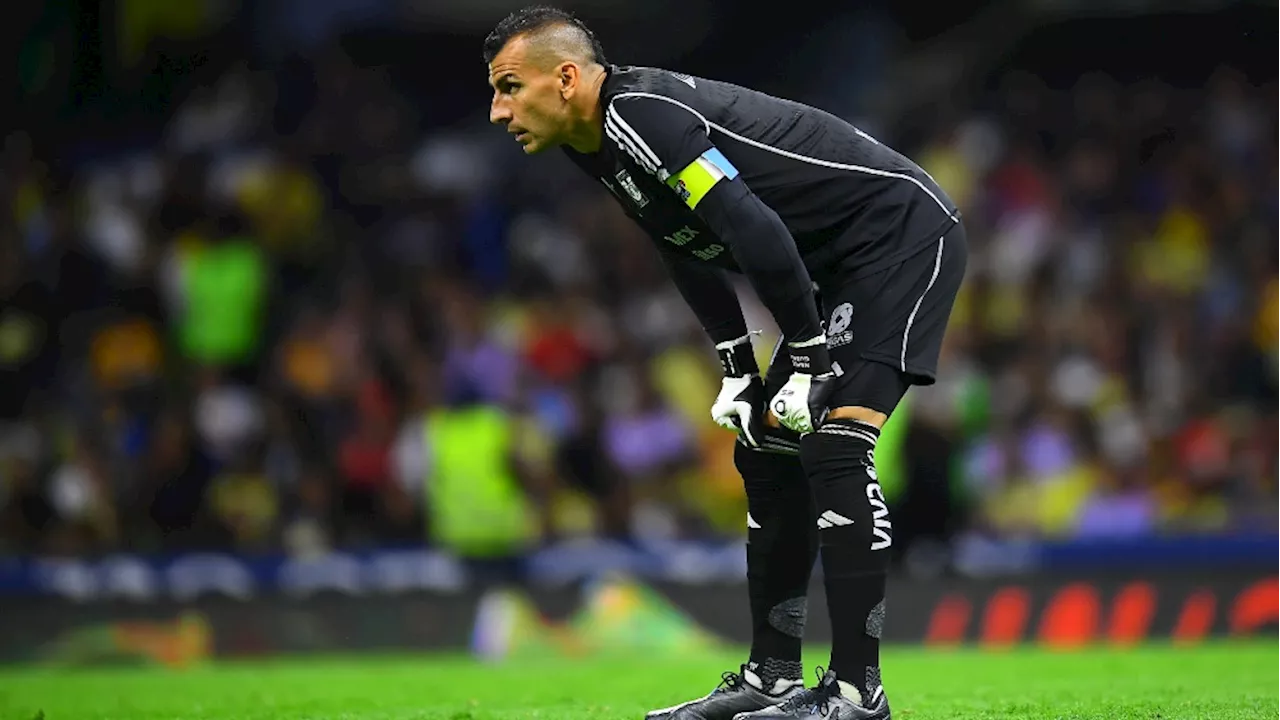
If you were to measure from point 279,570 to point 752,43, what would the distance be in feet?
25.9

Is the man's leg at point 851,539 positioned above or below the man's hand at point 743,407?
below

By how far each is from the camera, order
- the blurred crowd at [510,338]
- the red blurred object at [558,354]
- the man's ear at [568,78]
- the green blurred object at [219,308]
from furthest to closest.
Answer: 1. the green blurred object at [219,308]
2. the red blurred object at [558,354]
3. the blurred crowd at [510,338]
4. the man's ear at [568,78]

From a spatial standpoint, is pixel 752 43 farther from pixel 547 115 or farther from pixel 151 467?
pixel 547 115

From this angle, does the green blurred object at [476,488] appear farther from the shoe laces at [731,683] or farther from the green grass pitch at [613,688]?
the shoe laces at [731,683]

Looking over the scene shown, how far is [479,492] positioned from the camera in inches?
548

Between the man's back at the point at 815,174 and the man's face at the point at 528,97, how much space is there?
18 centimetres

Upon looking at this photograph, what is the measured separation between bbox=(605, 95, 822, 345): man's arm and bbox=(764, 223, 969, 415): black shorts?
0.86 ft

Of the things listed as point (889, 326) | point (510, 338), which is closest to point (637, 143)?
point (889, 326)

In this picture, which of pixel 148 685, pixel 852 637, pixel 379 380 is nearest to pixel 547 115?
pixel 852 637

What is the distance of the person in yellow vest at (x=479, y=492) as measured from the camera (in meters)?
13.6

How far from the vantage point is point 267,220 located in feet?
54.0

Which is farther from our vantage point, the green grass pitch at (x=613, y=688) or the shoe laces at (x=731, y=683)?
the green grass pitch at (x=613, y=688)

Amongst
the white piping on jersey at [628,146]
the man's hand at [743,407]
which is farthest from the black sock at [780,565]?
the white piping on jersey at [628,146]

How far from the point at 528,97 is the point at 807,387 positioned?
1.39 m
